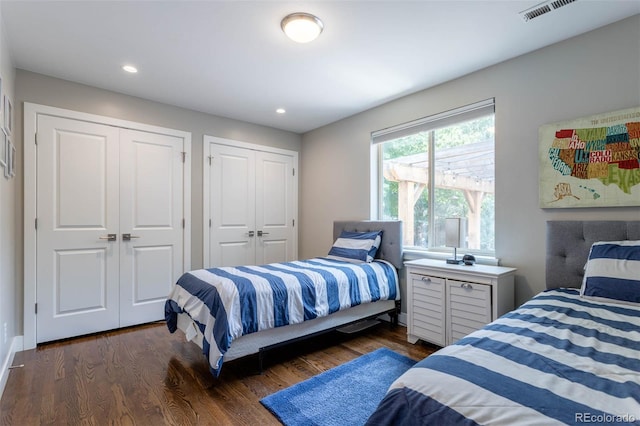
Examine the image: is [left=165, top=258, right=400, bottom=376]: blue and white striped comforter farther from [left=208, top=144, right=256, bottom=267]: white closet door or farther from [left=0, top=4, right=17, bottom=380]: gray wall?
[left=208, top=144, right=256, bottom=267]: white closet door

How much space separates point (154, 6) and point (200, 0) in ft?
1.06

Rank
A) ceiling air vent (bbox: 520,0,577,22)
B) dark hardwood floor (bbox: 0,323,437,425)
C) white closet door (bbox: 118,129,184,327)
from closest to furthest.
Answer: dark hardwood floor (bbox: 0,323,437,425), ceiling air vent (bbox: 520,0,577,22), white closet door (bbox: 118,129,184,327)

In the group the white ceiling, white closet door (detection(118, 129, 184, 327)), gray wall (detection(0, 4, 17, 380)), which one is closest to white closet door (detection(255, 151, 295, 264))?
white closet door (detection(118, 129, 184, 327))

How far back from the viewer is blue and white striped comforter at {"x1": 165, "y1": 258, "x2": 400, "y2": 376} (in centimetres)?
218

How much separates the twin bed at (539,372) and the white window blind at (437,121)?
1681 mm

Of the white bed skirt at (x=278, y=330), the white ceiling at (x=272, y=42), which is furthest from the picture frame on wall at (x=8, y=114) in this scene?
the white bed skirt at (x=278, y=330)

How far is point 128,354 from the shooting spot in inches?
106

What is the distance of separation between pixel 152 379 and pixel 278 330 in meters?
0.95

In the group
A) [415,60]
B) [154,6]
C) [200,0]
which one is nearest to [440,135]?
[415,60]

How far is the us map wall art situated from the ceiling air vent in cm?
79

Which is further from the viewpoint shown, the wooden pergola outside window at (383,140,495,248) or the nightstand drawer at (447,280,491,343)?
the wooden pergola outside window at (383,140,495,248)

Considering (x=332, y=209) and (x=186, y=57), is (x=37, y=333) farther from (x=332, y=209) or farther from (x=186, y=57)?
(x=332, y=209)

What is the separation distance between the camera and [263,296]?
2.35 m
